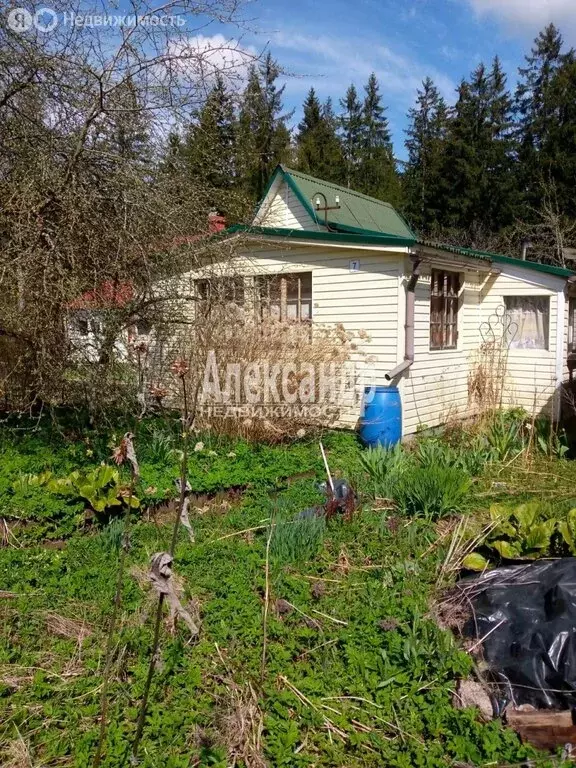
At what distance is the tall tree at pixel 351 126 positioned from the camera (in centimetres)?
3475

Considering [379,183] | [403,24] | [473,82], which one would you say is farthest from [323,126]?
[403,24]

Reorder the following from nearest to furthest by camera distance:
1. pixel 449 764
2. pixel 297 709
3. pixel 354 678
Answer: pixel 449 764 → pixel 297 709 → pixel 354 678

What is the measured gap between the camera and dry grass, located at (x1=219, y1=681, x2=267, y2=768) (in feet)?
7.13

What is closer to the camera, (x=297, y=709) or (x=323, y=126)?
(x=297, y=709)

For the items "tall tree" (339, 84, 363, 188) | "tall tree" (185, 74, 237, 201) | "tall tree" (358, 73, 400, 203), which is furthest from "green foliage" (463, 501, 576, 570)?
"tall tree" (339, 84, 363, 188)

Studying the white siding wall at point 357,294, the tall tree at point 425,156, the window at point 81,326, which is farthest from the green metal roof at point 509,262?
the tall tree at point 425,156

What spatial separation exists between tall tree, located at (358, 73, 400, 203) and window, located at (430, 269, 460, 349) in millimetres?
21971

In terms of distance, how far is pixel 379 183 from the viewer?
1227 inches

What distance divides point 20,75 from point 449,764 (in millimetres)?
6530

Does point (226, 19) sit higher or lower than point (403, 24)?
lower

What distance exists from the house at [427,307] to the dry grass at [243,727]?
5.21 m

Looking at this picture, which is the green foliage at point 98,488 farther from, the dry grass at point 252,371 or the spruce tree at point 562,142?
the spruce tree at point 562,142

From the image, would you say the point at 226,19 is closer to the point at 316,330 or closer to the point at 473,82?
the point at 316,330

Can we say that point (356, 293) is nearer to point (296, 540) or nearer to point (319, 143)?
point (296, 540)
